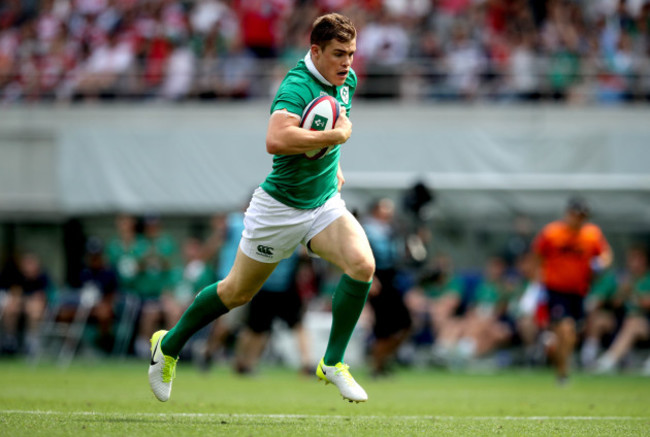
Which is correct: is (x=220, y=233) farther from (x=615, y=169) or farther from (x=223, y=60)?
(x=615, y=169)

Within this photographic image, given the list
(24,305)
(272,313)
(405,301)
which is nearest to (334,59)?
(272,313)

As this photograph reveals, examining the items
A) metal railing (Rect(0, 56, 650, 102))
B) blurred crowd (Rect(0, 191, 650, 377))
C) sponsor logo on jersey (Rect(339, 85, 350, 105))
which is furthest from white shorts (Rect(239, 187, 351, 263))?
metal railing (Rect(0, 56, 650, 102))

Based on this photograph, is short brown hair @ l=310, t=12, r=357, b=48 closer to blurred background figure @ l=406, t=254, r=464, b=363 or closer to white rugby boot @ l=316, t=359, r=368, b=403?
white rugby boot @ l=316, t=359, r=368, b=403

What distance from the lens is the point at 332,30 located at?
629cm

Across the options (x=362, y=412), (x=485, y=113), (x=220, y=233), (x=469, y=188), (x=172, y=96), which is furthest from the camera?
(x=172, y=96)

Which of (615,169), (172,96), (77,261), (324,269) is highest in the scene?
(615,169)

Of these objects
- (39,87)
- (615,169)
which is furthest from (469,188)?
(39,87)

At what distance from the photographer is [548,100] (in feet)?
60.0

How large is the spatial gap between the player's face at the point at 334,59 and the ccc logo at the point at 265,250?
1.11 meters

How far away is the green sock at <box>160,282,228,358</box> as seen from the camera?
6594 mm

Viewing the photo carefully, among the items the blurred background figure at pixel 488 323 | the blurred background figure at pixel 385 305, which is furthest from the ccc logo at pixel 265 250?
the blurred background figure at pixel 488 323

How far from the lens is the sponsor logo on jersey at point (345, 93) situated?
6.56m

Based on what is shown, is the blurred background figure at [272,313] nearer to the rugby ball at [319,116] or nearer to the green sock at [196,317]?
the green sock at [196,317]

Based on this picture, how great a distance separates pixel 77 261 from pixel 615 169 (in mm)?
9869
